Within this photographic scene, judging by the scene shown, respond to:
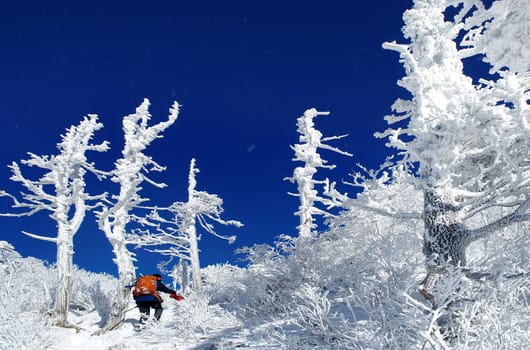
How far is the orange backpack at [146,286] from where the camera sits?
1048 centimetres

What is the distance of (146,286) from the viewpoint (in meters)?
10.6

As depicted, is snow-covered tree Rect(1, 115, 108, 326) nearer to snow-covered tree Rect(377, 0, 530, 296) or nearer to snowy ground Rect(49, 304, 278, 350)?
snowy ground Rect(49, 304, 278, 350)

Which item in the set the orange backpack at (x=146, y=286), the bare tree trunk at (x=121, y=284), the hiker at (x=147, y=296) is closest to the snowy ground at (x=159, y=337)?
the bare tree trunk at (x=121, y=284)

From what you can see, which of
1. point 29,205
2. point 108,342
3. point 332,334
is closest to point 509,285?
point 332,334

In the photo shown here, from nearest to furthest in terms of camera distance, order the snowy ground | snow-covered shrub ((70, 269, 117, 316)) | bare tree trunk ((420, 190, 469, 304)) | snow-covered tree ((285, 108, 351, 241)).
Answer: bare tree trunk ((420, 190, 469, 304))
the snowy ground
snow-covered shrub ((70, 269, 117, 316))
snow-covered tree ((285, 108, 351, 241))

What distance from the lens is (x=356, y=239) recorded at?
12.2 meters

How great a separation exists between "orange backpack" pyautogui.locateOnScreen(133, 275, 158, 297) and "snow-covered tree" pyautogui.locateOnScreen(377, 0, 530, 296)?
290 inches

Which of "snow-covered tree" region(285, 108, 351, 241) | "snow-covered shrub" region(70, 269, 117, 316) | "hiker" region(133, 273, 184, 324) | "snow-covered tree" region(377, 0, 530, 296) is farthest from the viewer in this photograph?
"snow-covered tree" region(285, 108, 351, 241)

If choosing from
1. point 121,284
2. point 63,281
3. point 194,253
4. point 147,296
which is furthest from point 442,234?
point 194,253

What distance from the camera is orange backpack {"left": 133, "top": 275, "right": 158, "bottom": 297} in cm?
1048

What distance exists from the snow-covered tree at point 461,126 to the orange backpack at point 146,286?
7.36m

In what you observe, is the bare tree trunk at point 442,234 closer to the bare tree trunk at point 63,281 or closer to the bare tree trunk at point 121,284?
the bare tree trunk at point 121,284

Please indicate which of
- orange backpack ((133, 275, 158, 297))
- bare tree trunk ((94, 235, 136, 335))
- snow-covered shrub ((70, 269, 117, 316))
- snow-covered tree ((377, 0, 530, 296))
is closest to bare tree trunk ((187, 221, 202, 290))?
snow-covered shrub ((70, 269, 117, 316))

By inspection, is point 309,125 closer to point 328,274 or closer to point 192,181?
point 192,181
